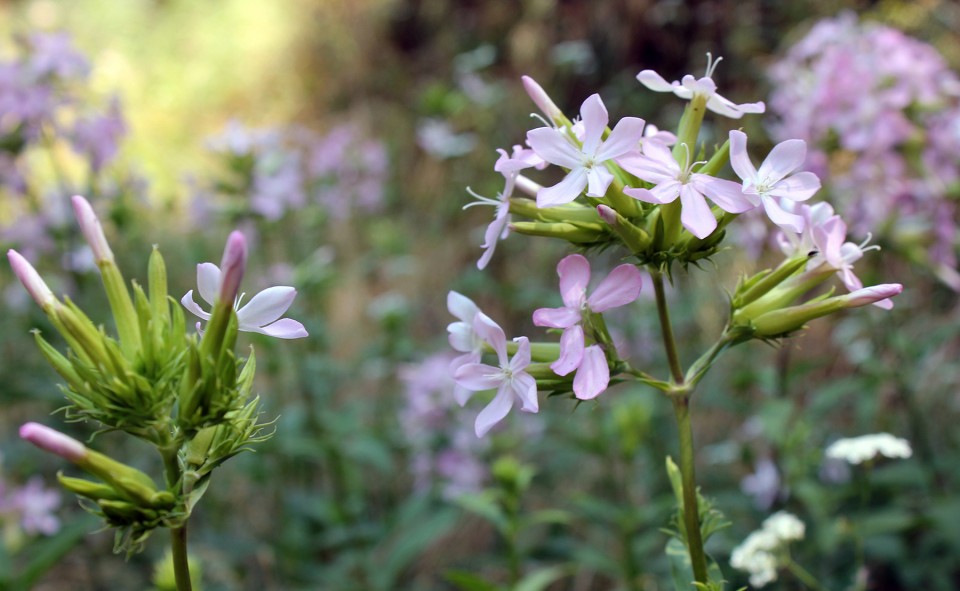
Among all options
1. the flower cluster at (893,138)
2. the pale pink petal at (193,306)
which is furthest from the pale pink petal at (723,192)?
the flower cluster at (893,138)

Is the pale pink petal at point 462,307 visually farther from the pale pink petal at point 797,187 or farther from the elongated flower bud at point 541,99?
the pale pink petal at point 797,187

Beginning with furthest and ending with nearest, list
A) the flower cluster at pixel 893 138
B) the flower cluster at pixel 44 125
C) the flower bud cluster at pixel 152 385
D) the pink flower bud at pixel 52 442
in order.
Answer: the flower cluster at pixel 44 125, the flower cluster at pixel 893 138, the flower bud cluster at pixel 152 385, the pink flower bud at pixel 52 442

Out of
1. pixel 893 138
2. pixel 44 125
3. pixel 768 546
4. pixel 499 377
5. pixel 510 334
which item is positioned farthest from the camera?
pixel 510 334

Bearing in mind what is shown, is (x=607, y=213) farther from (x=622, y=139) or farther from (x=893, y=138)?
(x=893, y=138)

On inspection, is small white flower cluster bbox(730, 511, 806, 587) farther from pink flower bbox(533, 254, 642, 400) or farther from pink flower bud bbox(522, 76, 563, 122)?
pink flower bud bbox(522, 76, 563, 122)

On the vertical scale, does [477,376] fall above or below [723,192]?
below

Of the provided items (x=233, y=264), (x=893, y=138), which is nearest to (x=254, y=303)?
(x=233, y=264)

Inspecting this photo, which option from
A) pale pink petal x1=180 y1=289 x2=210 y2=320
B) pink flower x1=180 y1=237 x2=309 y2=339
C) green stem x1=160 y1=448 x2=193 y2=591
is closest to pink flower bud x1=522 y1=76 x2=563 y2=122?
pink flower x1=180 y1=237 x2=309 y2=339
